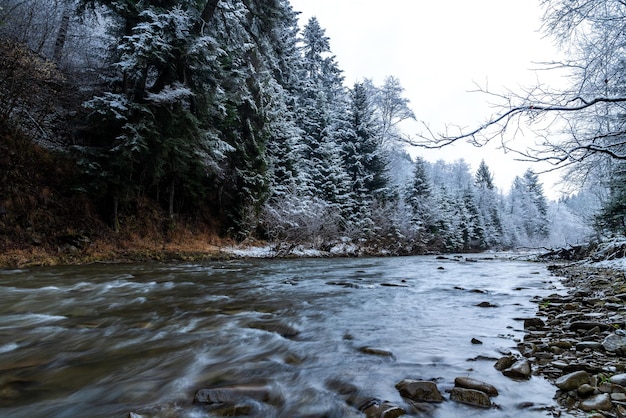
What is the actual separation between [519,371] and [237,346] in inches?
90.7

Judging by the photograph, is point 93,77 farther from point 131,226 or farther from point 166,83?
point 131,226

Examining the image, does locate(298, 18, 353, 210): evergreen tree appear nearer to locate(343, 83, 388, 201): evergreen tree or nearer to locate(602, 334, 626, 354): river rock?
locate(343, 83, 388, 201): evergreen tree

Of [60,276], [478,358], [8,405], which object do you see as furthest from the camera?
[60,276]

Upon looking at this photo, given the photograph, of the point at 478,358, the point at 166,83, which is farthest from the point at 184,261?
the point at 478,358

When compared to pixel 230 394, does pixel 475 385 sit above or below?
above

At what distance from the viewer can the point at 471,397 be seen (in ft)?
6.26

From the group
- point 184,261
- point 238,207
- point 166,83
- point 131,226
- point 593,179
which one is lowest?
point 184,261

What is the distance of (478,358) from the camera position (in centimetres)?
258

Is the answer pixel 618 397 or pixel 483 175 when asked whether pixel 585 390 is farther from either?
pixel 483 175

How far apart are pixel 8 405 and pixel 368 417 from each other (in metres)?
2.14

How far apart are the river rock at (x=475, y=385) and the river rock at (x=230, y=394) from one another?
124cm

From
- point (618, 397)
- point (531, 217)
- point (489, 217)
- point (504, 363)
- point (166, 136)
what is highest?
point (531, 217)

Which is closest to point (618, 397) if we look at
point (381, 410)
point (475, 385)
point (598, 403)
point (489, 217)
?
point (598, 403)

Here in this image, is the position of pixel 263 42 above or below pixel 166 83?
above
